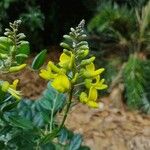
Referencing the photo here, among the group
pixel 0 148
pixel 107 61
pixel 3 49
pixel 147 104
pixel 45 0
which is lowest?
pixel 0 148

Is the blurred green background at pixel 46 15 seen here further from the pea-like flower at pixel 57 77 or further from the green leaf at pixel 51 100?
the pea-like flower at pixel 57 77

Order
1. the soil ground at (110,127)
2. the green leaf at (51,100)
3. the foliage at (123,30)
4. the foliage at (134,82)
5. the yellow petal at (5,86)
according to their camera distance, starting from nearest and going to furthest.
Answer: the yellow petal at (5,86)
the green leaf at (51,100)
the soil ground at (110,127)
the foliage at (134,82)
the foliage at (123,30)

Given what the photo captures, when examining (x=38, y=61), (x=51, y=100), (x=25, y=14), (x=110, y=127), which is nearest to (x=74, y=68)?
(x=38, y=61)

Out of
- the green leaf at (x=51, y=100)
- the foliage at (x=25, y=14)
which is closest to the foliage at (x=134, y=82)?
the foliage at (x=25, y=14)

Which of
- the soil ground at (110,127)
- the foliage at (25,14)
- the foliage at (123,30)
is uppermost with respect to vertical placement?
the foliage at (25,14)

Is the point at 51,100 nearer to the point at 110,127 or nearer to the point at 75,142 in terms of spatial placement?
the point at 75,142

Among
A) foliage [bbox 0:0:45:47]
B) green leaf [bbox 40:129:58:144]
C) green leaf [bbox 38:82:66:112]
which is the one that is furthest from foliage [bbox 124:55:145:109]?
green leaf [bbox 40:129:58:144]

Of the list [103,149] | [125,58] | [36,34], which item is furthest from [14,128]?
[36,34]

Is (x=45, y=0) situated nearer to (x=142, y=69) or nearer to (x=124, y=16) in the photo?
(x=124, y=16)
